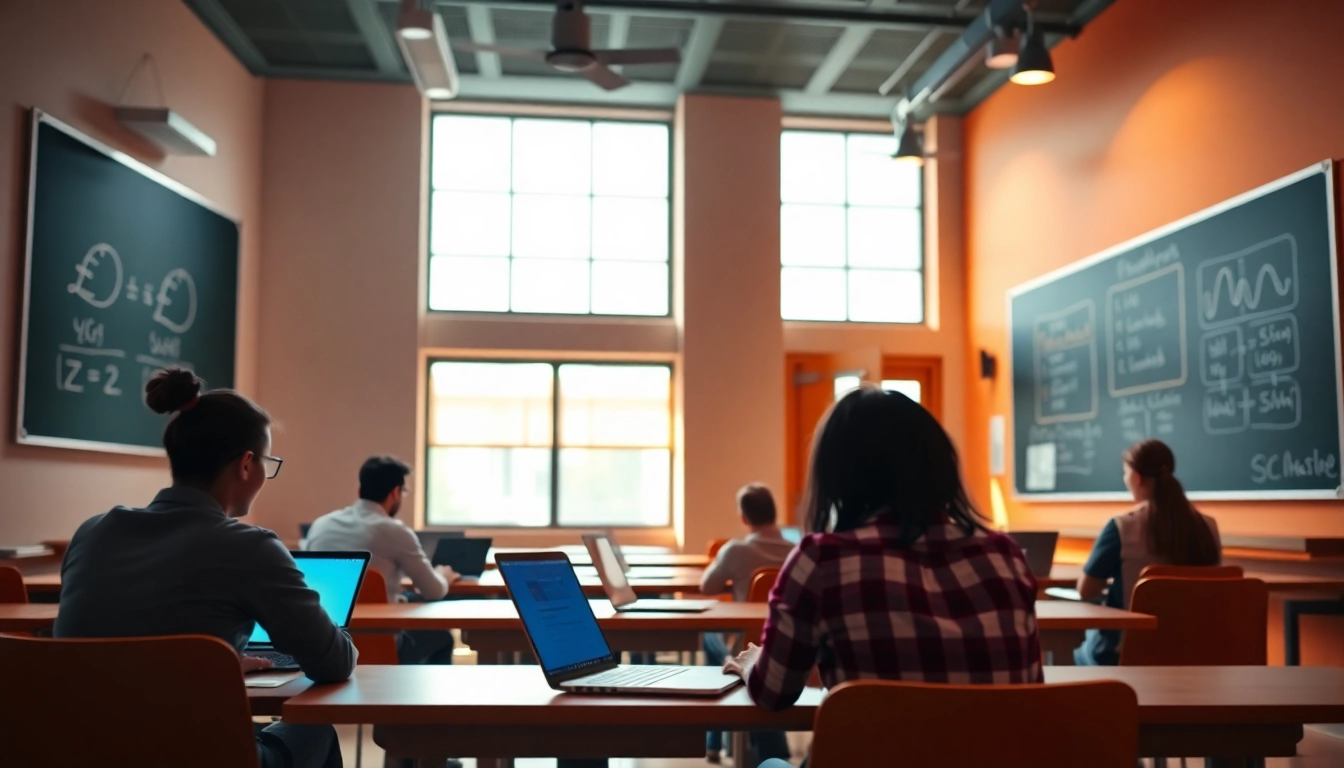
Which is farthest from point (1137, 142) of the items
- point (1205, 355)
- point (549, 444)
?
point (549, 444)

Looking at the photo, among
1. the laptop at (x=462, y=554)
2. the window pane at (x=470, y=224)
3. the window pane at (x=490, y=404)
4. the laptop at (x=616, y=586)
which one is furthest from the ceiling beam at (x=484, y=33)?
the laptop at (x=616, y=586)

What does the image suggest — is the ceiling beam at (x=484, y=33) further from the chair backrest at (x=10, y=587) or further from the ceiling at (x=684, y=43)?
the chair backrest at (x=10, y=587)

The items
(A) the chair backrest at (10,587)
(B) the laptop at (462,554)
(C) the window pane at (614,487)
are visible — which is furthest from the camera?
(C) the window pane at (614,487)

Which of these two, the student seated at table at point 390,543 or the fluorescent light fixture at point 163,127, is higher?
the fluorescent light fixture at point 163,127

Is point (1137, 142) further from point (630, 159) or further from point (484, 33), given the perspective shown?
point (484, 33)

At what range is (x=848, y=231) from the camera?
9312 mm

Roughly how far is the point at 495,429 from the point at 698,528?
5.45ft

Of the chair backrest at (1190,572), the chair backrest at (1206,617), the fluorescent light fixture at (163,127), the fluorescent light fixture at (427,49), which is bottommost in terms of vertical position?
the chair backrest at (1206,617)

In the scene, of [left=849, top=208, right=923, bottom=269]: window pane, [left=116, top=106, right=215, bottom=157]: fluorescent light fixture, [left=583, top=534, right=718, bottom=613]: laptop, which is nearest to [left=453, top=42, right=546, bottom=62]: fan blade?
[left=116, top=106, right=215, bottom=157]: fluorescent light fixture

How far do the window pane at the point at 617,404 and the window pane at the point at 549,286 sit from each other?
46 centimetres

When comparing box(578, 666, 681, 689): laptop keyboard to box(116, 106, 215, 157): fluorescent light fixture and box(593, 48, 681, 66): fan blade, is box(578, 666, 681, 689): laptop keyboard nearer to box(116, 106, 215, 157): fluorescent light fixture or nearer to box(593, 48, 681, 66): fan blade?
box(593, 48, 681, 66): fan blade

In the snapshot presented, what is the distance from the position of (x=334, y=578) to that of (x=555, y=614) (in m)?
0.61

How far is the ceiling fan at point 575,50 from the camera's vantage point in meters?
5.49

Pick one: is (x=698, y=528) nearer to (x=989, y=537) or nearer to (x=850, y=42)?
(x=850, y=42)
